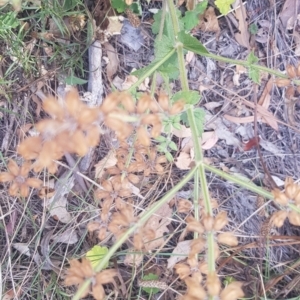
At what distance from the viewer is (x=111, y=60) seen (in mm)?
2605

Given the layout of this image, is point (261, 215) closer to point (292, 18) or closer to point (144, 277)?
point (144, 277)

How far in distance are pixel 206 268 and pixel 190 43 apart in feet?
2.73

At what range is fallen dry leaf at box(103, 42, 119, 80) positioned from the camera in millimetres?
2600

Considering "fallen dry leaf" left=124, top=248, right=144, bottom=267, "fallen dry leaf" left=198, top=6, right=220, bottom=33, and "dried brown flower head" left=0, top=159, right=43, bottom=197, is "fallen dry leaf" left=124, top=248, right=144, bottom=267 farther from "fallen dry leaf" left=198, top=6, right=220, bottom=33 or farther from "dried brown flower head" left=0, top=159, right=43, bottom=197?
"fallen dry leaf" left=198, top=6, right=220, bottom=33

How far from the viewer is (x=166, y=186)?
102 inches

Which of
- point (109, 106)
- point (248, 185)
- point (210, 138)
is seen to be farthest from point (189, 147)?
point (109, 106)

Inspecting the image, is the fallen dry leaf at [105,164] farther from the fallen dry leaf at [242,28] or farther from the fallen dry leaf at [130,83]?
the fallen dry leaf at [242,28]

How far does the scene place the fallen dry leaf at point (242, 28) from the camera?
262 cm

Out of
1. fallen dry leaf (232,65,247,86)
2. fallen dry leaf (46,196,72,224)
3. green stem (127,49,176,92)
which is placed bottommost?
fallen dry leaf (46,196,72,224)

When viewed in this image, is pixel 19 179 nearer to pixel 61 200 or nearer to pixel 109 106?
pixel 109 106

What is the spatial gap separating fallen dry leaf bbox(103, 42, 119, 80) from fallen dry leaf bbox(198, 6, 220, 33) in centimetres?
48

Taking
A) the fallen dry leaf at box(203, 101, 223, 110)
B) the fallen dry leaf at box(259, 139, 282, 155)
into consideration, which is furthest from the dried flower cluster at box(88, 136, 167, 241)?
the fallen dry leaf at box(259, 139, 282, 155)

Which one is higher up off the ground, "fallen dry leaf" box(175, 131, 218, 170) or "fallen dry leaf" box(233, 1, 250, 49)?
"fallen dry leaf" box(233, 1, 250, 49)

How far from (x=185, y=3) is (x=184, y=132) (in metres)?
0.68
